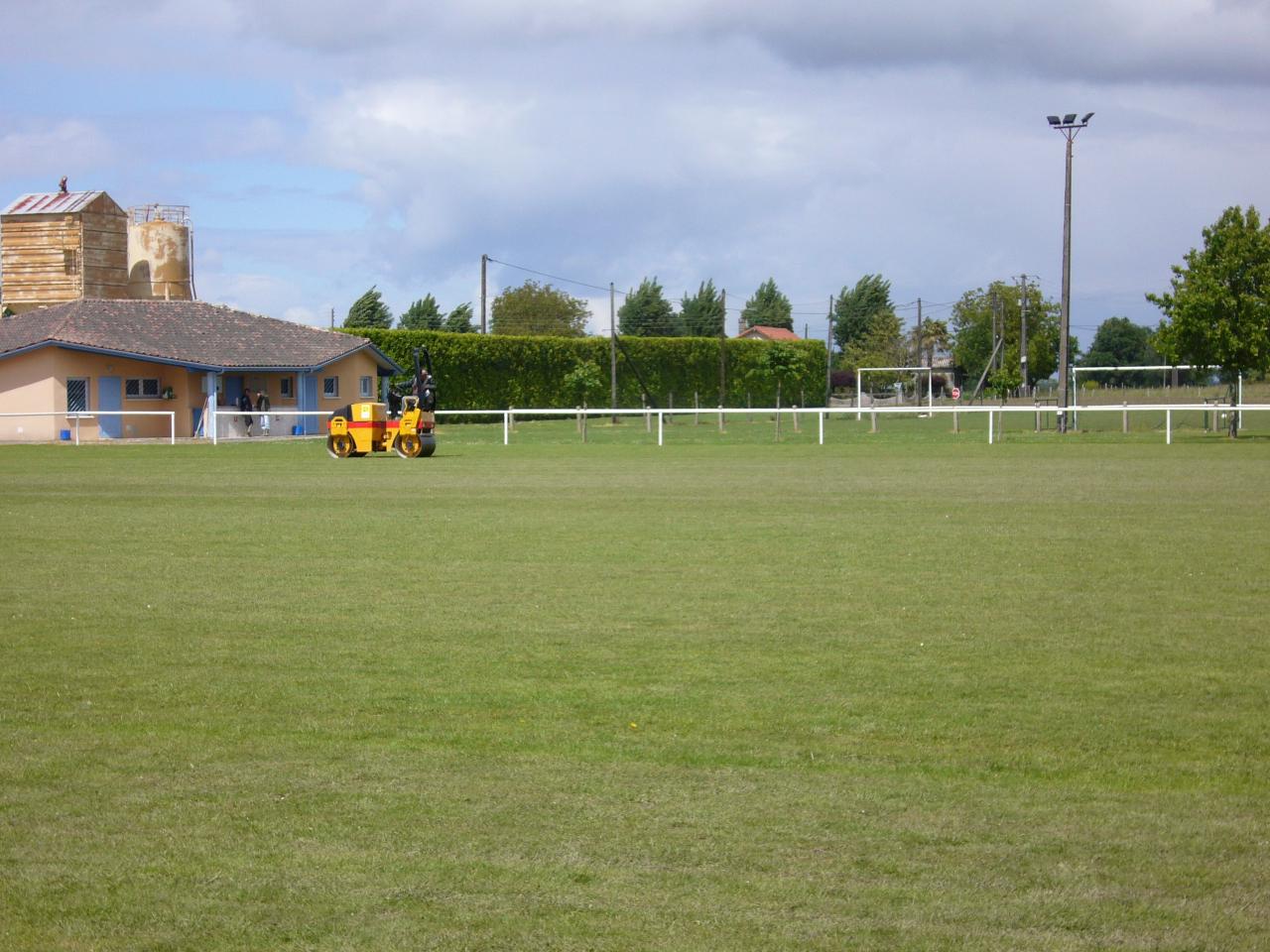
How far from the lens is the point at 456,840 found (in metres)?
5.46

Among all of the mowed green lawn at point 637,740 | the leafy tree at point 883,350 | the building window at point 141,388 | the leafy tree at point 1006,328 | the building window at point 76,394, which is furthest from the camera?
the leafy tree at point 883,350

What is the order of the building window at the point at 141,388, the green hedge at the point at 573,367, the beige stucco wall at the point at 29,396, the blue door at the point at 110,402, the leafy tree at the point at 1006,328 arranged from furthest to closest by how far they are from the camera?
the leafy tree at the point at 1006,328
the green hedge at the point at 573,367
the building window at the point at 141,388
the blue door at the point at 110,402
the beige stucco wall at the point at 29,396

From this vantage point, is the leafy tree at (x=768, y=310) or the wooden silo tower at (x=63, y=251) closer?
the wooden silo tower at (x=63, y=251)

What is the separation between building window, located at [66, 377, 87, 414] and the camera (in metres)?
46.9

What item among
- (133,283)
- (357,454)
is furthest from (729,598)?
(133,283)

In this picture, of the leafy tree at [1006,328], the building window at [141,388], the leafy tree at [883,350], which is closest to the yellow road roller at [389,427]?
the building window at [141,388]

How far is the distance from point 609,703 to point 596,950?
3.26m

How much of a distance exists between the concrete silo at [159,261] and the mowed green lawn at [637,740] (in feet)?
157

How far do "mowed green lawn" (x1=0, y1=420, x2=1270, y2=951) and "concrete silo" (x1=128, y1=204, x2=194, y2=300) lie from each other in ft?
157

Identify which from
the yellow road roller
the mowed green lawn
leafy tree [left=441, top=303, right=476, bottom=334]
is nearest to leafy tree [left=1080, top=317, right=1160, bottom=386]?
leafy tree [left=441, top=303, right=476, bottom=334]

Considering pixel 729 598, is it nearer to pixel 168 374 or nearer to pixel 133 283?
pixel 168 374

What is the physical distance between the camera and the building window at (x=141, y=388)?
4847 centimetres

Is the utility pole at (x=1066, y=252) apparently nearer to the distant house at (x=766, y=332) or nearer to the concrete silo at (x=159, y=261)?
the concrete silo at (x=159, y=261)

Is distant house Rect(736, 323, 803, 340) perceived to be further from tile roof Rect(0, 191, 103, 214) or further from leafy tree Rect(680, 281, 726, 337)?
tile roof Rect(0, 191, 103, 214)
